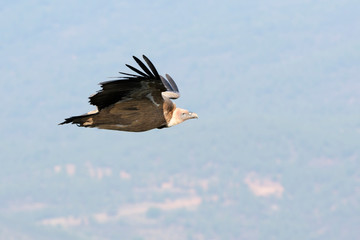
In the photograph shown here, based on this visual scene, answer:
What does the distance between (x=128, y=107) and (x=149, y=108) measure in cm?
40

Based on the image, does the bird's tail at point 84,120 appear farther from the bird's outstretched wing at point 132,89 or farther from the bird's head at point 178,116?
the bird's head at point 178,116

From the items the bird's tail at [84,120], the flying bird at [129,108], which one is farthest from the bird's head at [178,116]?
the bird's tail at [84,120]

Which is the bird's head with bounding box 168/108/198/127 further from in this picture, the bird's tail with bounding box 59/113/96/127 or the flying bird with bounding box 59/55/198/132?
the bird's tail with bounding box 59/113/96/127

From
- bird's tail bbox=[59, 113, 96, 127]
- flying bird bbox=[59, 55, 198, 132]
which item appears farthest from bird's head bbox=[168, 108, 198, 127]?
bird's tail bbox=[59, 113, 96, 127]

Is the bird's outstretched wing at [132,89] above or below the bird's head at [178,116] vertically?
above

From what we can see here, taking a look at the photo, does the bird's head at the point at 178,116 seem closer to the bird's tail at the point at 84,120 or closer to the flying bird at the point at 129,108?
the flying bird at the point at 129,108

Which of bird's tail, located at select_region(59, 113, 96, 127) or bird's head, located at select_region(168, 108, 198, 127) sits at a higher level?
bird's tail, located at select_region(59, 113, 96, 127)

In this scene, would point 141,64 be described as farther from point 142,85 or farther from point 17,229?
point 17,229

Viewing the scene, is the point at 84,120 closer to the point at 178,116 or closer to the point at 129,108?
the point at 129,108

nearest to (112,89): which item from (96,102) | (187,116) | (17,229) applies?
(96,102)

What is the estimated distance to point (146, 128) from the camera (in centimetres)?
1762

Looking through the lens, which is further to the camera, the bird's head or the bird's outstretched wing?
the bird's head

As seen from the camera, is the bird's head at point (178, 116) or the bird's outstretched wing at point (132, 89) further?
the bird's head at point (178, 116)

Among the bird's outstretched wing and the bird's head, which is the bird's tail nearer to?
the bird's outstretched wing
